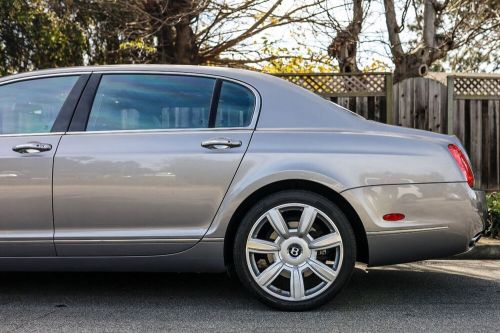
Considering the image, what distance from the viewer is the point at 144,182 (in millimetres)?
4051

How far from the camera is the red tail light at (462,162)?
4.17m

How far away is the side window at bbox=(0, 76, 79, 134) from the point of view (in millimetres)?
4352

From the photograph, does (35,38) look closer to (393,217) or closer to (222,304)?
(222,304)

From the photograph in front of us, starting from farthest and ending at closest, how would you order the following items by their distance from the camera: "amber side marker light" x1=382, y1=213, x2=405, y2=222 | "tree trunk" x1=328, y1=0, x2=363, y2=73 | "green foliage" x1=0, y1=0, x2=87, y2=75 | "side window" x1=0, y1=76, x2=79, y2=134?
1. "green foliage" x1=0, y1=0, x2=87, y2=75
2. "tree trunk" x1=328, y1=0, x2=363, y2=73
3. "side window" x1=0, y1=76, x2=79, y2=134
4. "amber side marker light" x1=382, y1=213, x2=405, y2=222

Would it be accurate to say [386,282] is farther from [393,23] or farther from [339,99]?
[393,23]

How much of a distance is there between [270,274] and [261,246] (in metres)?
0.19

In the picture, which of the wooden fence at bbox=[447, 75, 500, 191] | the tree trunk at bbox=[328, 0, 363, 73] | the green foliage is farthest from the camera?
the green foliage

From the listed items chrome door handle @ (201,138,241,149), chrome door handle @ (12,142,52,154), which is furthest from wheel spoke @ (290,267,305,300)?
chrome door handle @ (12,142,52,154)

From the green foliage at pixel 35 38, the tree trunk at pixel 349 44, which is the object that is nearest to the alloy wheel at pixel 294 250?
the tree trunk at pixel 349 44

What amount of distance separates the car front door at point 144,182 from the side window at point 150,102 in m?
0.02

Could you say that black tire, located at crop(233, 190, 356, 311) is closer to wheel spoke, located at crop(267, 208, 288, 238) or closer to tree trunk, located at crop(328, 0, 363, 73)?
wheel spoke, located at crop(267, 208, 288, 238)

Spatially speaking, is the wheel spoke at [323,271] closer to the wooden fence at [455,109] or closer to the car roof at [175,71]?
the car roof at [175,71]

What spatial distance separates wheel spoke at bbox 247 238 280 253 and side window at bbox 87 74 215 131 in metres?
0.83

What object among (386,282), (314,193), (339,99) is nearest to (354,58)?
(339,99)
